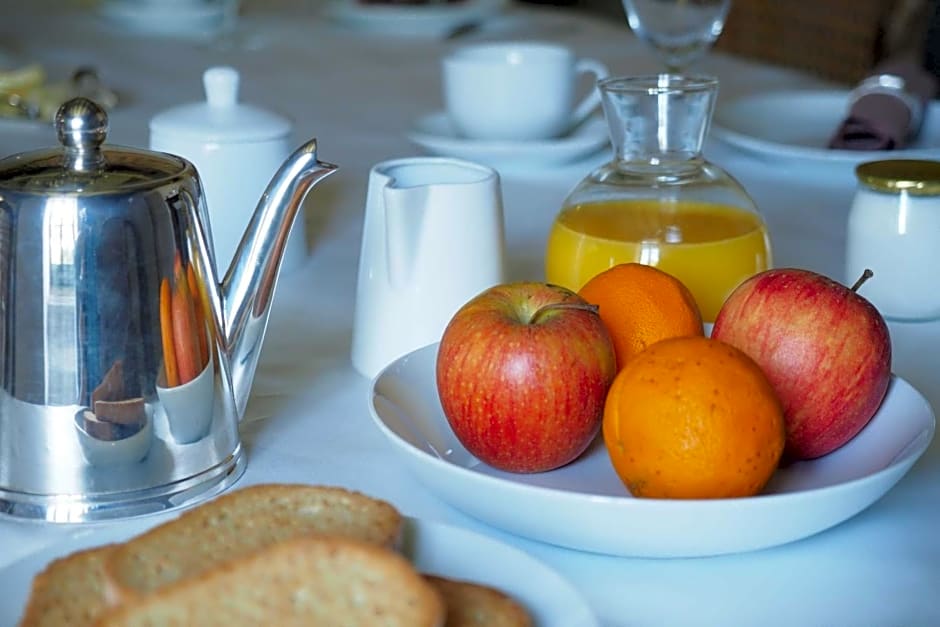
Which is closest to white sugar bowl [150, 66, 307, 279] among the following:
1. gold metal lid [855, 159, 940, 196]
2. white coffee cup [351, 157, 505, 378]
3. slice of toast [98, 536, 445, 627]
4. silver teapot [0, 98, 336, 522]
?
white coffee cup [351, 157, 505, 378]

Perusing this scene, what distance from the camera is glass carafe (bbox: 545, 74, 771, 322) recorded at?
75 centimetres

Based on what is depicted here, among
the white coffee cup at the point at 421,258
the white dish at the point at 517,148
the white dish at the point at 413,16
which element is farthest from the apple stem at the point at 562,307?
the white dish at the point at 413,16

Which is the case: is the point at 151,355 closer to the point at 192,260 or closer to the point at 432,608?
the point at 192,260

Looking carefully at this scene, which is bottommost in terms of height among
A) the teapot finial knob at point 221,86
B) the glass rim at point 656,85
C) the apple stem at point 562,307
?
the apple stem at point 562,307

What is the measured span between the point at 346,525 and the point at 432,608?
82 millimetres

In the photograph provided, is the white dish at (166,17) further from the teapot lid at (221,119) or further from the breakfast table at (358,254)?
the teapot lid at (221,119)

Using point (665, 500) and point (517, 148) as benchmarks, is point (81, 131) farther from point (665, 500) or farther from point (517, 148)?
point (517, 148)

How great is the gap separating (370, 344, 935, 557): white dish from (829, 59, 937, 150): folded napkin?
59cm

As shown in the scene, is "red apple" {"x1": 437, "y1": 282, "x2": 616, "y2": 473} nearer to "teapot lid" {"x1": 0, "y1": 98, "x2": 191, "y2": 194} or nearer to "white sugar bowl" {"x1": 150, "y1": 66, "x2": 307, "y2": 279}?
"teapot lid" {"x1": 0, "y1": 98, "x2": 191, "y2": 194}

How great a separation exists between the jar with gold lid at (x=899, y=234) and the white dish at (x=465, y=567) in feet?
1.53

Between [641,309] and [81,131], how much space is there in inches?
11.1

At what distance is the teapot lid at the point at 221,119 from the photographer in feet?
2.89

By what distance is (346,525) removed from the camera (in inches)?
18.2

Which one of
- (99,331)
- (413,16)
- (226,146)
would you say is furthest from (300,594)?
(413,16)
